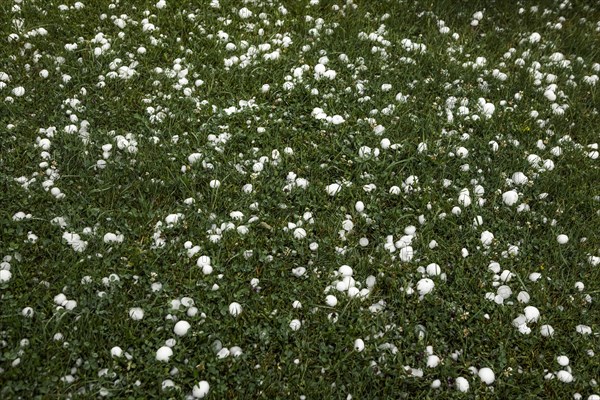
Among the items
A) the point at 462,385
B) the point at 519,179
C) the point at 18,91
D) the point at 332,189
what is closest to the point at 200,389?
the point at 462,385

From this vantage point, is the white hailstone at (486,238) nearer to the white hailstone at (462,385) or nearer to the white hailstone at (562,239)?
the white hailstone at (562,239)

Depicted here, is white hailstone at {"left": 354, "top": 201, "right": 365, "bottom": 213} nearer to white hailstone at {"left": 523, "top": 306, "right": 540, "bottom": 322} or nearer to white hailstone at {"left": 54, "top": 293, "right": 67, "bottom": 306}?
white hailstone at {"left": 523, "top": 306, "right": 540, "bottom": 322}

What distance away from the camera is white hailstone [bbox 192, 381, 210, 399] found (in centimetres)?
245

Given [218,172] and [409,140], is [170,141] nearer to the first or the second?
[218,172]

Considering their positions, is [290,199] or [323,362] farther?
[290,199]

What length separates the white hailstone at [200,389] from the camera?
8.04 feet

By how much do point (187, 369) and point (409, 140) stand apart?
6.67ft

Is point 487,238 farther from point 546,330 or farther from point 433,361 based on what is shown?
point 433,361

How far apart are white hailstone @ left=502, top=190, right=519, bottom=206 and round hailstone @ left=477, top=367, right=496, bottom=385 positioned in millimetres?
1132

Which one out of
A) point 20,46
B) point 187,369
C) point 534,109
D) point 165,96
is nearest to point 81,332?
point 187,369

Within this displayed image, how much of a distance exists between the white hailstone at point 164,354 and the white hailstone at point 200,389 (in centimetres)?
19

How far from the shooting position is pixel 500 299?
290 centimetres

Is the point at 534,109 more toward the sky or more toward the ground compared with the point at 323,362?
more toward the sky

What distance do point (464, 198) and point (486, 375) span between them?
1.11 metres
